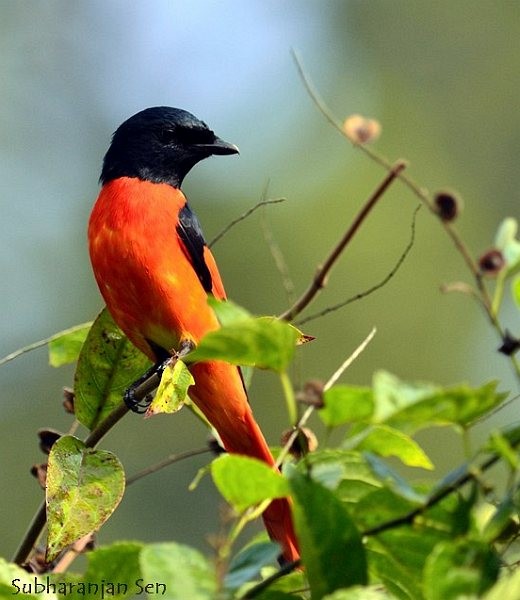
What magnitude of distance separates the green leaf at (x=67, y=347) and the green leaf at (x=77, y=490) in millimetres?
604

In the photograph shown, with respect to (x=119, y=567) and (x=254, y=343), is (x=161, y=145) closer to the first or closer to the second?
(x=119, y=567)

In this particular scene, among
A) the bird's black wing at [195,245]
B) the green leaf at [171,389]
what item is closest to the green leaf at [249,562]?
the green leaf at [171,389]

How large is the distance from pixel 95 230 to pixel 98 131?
9.89m

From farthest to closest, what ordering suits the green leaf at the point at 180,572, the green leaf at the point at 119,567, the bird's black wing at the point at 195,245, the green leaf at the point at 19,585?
1. the bird's black wing at the point at 195,245
2. the green leaf at the point at 119,567
3. the green leaf at the point at 19,585
4. the green leaf at the point at 180,572

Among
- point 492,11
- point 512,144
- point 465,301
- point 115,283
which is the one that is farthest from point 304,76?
point 492,11

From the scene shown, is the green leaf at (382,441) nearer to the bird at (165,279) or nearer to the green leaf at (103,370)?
the green leaf at (103,370)

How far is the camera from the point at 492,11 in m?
16.0

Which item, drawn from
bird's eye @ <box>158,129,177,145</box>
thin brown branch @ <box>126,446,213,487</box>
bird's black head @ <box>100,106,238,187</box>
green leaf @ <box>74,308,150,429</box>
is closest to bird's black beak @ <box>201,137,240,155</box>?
bird's black head @ <box>100,106,238,187</box>

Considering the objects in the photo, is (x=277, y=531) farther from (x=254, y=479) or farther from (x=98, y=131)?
(x=98, y=131)

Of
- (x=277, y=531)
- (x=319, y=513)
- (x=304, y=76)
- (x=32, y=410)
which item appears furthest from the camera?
(x=32, y=410)

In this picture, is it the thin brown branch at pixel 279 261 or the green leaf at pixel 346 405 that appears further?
the thin brown branch at pixel 279 261

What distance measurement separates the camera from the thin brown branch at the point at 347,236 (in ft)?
4.13

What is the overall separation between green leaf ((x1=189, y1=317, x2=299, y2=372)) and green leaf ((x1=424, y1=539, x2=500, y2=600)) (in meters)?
0.25

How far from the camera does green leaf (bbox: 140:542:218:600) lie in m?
1.09
